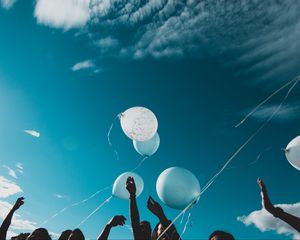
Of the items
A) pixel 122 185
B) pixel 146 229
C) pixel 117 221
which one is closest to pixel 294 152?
pixel 146 229

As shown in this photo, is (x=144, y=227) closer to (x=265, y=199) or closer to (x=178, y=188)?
(x=178, y=188)

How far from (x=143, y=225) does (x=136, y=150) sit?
3901 mm

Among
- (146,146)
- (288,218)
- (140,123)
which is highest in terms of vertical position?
(140,123)

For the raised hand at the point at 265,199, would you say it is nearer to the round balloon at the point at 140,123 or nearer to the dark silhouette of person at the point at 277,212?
the dark silhouette of person at the point at 277,212

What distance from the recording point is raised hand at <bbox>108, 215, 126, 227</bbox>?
14.1ft

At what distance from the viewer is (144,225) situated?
452cm

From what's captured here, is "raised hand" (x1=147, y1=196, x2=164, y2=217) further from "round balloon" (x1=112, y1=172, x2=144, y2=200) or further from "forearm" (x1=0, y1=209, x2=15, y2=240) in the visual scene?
"round balloon" (x1=112, y1=172, x2=144, y2=200)

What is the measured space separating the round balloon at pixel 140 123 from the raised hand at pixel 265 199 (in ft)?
14.0

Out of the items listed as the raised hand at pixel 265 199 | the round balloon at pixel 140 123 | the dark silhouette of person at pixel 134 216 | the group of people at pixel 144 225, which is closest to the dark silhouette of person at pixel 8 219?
the group of people at pixel 144 225

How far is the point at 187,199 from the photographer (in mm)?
5984

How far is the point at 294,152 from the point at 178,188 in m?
2.17

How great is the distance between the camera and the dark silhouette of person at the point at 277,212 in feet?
9.13

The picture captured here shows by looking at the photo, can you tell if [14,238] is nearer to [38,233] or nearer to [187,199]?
[38,233]

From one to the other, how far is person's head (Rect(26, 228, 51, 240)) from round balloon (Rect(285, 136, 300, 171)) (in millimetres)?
4211
